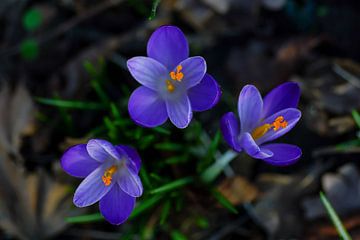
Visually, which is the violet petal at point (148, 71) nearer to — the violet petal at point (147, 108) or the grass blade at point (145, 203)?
the violet petal at point (147, 108)

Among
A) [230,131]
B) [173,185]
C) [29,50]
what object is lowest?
[173,185]

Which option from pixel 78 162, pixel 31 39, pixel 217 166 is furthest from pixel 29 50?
pixel 217 166

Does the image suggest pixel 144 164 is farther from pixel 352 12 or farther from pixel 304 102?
pixel 352 12

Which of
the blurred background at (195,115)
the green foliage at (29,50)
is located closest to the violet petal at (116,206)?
the blurred background at (195,115)

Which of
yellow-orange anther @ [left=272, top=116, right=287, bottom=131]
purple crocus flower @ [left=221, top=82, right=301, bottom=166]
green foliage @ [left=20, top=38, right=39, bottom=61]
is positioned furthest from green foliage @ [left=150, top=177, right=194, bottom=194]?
green foliage @ [left=20, top=38, right=39, bottom=61]

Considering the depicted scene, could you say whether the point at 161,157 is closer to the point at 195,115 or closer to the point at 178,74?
the point at 195,115

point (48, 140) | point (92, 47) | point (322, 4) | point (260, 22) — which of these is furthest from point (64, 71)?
point (322, 4)
